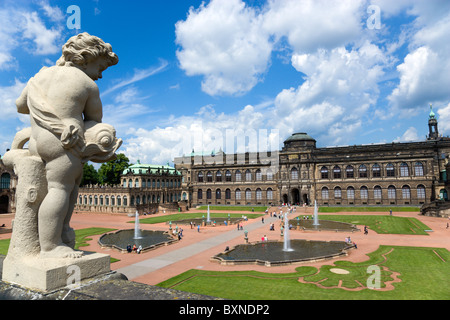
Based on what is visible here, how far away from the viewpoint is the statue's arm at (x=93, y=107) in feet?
15.6

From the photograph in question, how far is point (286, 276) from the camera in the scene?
57.2ft

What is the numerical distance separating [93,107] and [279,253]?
873 inches

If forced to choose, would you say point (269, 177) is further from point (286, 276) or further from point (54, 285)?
point (54, 285)

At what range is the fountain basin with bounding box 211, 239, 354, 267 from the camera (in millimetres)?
20688

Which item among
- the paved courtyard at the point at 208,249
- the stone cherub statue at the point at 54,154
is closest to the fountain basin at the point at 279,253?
the paved courtyard at the point at 208,249

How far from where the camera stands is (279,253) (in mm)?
23984

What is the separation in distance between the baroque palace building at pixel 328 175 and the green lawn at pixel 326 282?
5053cm

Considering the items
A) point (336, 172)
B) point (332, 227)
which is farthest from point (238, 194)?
point (332, 227)

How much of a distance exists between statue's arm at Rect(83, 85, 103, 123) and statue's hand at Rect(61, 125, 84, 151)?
61cm

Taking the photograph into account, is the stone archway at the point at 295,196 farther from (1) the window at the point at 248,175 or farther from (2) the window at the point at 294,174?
(1) the window at the point at 248,175

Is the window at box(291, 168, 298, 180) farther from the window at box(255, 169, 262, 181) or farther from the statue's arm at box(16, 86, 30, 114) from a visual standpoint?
the statue's arm at box(16, 86, 30, 114)
